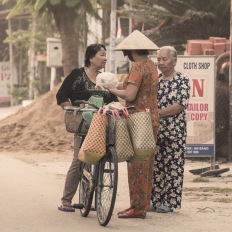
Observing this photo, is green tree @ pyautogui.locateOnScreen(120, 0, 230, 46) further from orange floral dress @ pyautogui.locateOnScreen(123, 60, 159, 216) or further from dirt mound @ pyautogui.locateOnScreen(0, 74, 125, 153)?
orange floral dress @ pyautogui.locateOnScreen(123, 60, 159, 216)

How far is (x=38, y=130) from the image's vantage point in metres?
21.6

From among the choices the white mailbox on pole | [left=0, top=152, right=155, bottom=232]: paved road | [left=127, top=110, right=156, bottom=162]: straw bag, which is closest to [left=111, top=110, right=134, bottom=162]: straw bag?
[left=127, top=110, right=156, bottom=162]: straw bag

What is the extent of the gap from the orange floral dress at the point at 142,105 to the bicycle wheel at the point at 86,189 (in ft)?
1.33

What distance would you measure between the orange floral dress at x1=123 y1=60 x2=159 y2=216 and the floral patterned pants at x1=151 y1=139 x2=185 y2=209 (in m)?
0.66

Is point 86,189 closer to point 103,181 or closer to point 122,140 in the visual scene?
point 103,181

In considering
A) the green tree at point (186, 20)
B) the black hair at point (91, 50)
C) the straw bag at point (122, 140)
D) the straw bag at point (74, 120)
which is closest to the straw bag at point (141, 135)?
the straw bag at point (122, 140)

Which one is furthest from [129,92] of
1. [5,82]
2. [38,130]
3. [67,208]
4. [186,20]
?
[5,82]

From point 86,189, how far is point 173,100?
4.38 ft

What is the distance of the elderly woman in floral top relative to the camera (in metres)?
10.9

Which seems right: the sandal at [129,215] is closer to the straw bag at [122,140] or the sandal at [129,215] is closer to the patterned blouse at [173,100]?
the straw bag at [122,140]

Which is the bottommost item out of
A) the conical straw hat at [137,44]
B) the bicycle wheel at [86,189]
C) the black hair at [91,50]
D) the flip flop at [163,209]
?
the flip flop at [163,209]

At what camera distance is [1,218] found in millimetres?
10273

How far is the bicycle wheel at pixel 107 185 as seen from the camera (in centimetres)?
953

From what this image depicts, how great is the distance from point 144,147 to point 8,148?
1096 centimetres
